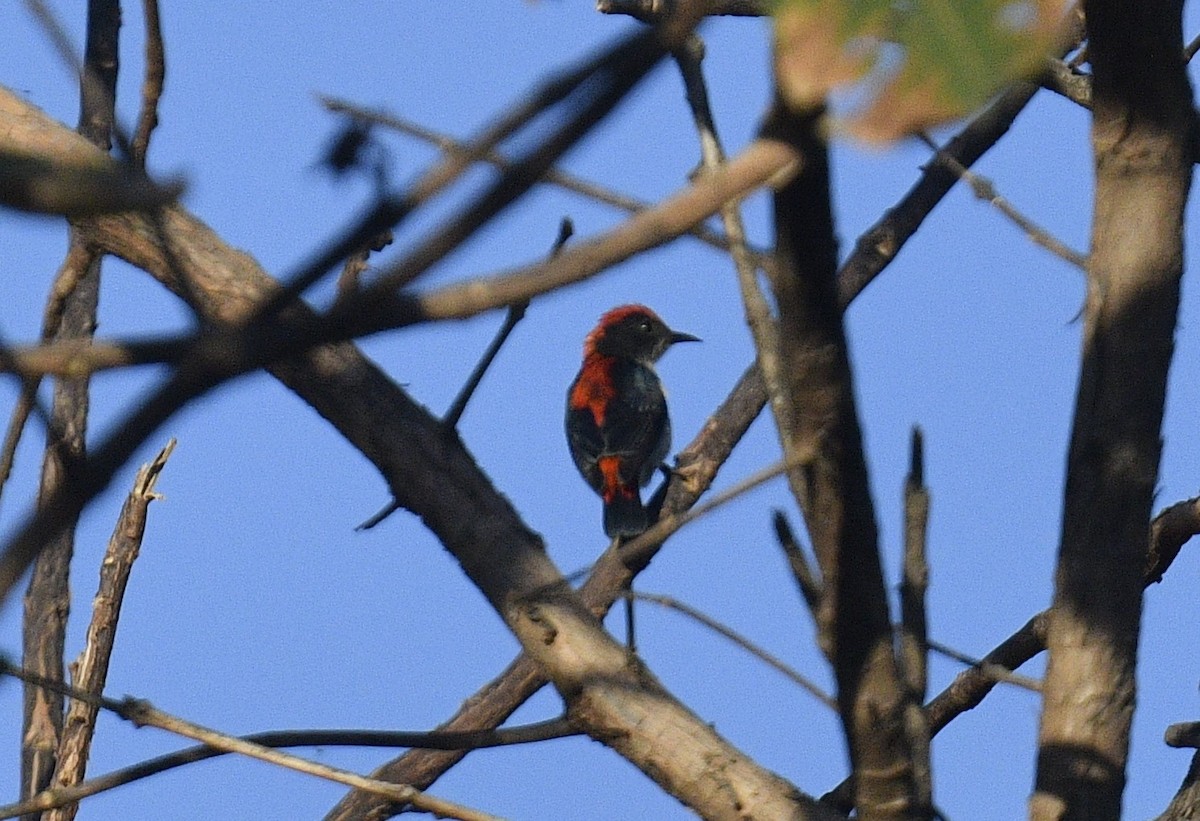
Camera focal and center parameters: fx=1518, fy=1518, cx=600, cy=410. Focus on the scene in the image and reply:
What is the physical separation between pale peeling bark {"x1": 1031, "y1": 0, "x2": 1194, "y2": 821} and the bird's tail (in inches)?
192

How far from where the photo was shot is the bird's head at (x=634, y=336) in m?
9.23

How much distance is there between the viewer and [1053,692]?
220cm

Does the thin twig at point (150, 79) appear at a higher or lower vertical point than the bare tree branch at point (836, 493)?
higher

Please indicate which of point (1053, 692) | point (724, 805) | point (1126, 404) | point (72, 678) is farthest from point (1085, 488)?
point (72, 678)

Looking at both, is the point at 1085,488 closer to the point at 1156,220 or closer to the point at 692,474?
the point at 1156,220

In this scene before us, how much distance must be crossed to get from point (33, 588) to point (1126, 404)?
2.65 meters

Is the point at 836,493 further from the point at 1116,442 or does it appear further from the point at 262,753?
the point at 262,753

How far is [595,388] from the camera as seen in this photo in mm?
8523

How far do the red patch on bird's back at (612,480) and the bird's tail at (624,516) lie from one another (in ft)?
0.07

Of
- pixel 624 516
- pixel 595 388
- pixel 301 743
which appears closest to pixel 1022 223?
pixel 301 743

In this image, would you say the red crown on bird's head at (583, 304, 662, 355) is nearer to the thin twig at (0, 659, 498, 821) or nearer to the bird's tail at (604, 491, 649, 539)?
the bird's tail at (604, 491, 649, 539)

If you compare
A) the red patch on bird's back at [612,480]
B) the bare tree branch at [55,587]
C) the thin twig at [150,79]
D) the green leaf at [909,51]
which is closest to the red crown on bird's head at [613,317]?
the red patch on bird's back at [612,480]

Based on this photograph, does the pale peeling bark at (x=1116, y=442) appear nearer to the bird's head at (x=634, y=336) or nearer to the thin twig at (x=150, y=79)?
the thin twig at (x=150, y=79)

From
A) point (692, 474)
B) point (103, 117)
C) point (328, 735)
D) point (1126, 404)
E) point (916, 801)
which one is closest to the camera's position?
point (916, 801)
